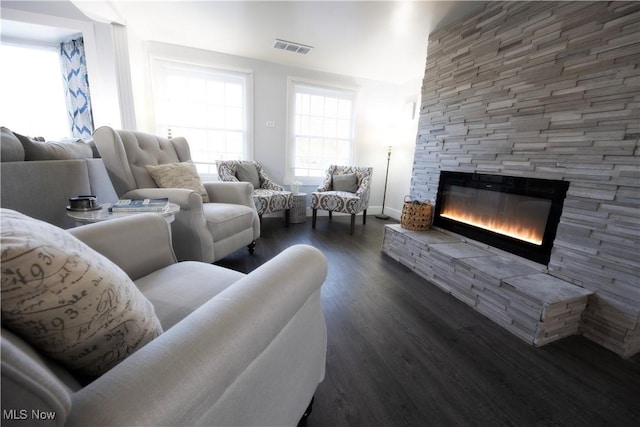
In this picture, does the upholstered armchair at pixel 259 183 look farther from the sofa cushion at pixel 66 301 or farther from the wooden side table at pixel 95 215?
the sofa cushion at pixel 66 301

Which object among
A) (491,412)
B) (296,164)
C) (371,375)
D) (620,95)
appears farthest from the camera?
(296,164)

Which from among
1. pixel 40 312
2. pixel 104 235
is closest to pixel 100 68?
pixel 104 235

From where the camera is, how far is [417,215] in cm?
250

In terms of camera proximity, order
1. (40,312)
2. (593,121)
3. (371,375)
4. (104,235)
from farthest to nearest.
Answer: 1. (593,121)
2. (371,375)
3. (104,235)
4. (40,312)

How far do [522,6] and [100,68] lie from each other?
394cm

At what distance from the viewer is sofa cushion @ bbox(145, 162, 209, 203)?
6.65 ft

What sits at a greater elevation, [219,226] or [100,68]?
[100,68]

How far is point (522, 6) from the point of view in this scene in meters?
1.82

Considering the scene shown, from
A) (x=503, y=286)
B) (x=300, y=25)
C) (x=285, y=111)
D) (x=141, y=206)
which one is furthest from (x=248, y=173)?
(x=503, y=286)

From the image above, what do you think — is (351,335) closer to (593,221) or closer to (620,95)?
(593,221)

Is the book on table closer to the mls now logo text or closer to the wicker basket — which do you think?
the mls now logo text

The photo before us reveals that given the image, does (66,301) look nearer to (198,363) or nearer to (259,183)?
(198,363)

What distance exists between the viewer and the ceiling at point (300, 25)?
2.24 metres

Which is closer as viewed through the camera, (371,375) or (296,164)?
(371,375)
